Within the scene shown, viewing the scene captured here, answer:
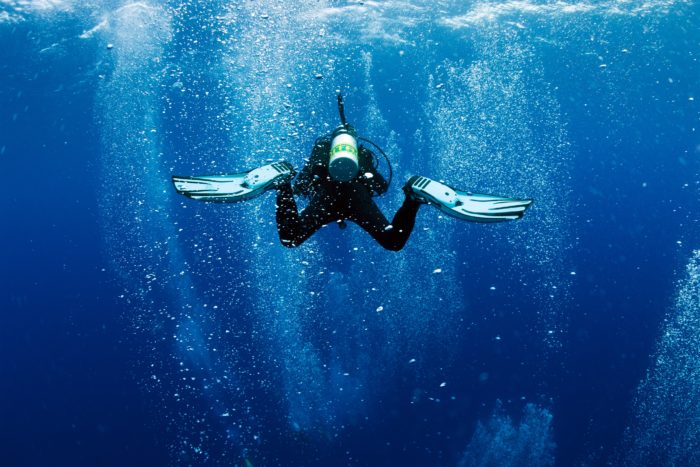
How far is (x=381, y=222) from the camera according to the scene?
4.09m

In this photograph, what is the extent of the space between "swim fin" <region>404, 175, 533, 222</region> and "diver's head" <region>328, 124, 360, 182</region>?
0.51 m

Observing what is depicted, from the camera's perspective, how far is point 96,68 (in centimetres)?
1567

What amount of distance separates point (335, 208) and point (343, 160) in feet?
1.98

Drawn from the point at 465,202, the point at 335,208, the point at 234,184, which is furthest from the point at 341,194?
the point at 465,202

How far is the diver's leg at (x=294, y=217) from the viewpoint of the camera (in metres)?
3.99

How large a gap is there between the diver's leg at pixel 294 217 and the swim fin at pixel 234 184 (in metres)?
0.13

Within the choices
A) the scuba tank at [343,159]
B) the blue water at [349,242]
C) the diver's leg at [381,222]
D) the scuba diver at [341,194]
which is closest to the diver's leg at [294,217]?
the scuba diver at [341,194]

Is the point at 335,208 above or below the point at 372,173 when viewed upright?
below

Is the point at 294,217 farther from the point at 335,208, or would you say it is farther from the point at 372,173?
the point at 372,173

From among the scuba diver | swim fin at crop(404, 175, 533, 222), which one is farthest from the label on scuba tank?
swim fin at crop(404, 175, 533, 222)

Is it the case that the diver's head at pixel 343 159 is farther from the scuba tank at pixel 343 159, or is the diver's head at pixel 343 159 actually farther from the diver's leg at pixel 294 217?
the diver's leg at pixel 294 217

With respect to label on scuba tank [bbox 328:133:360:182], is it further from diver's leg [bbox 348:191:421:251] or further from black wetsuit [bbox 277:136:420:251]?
diver's leg [bbox 348:191:421:251]

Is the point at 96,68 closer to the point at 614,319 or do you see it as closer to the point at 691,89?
the point at 691,89

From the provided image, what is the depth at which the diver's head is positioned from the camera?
3.63 meters
